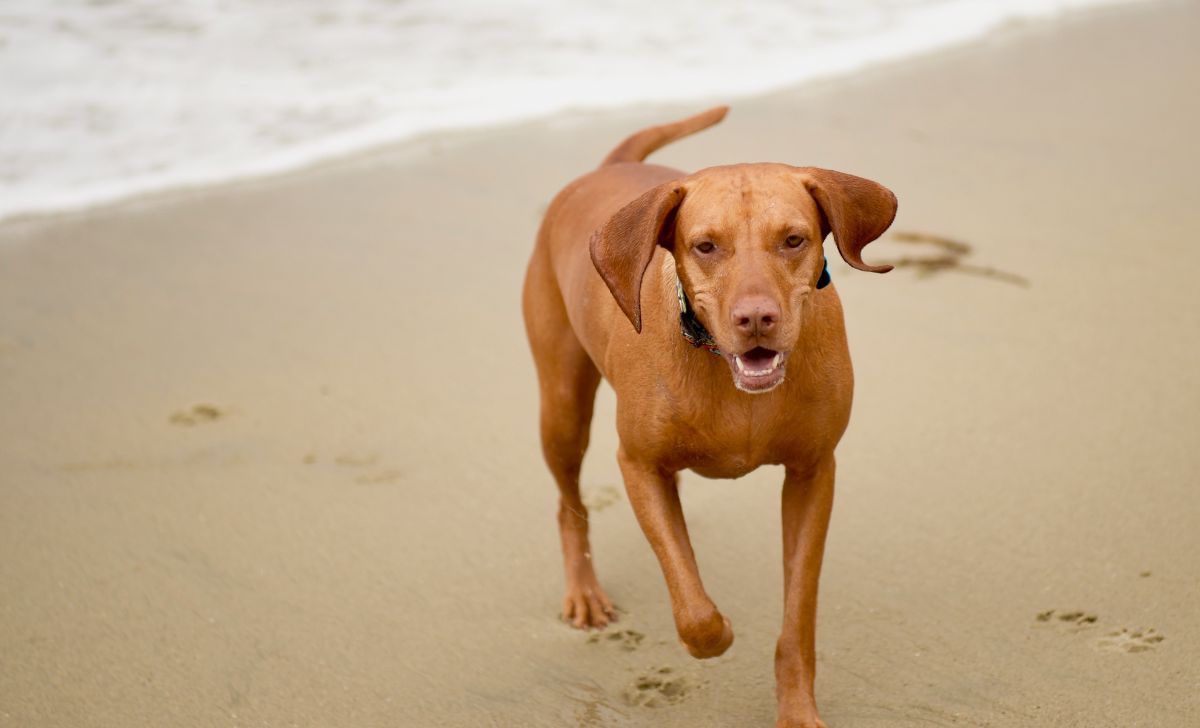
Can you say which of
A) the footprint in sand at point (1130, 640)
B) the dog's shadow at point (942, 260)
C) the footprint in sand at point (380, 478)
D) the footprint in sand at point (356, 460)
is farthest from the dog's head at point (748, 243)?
the dog's shadow at point (942, 260)

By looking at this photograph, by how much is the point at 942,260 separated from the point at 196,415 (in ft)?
10.1

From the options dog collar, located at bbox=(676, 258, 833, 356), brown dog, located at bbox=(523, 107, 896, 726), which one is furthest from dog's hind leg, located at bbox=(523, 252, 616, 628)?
dog collar, located at bbox=(676, 258, 833, 356)

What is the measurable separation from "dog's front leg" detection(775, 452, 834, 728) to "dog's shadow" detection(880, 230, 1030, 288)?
2.50 metres

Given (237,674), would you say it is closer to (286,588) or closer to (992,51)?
(286,588)

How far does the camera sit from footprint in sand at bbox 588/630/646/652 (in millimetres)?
3885

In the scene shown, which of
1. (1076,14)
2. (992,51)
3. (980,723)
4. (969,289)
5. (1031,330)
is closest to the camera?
(980,723)

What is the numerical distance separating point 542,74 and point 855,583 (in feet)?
18.5

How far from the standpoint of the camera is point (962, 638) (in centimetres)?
366

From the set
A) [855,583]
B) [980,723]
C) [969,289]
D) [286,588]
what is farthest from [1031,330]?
[286,588]

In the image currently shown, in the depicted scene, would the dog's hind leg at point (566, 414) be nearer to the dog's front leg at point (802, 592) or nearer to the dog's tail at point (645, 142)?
the dog's tail at point (645, 142)

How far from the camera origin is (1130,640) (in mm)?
3518

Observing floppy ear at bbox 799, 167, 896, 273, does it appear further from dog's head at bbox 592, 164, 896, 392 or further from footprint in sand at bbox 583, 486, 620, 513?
footprint in sand at bbox 583, 486, 620, 513

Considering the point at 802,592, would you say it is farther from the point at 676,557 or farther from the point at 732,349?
the point at 732,349

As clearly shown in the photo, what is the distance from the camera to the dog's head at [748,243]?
9.49ft
